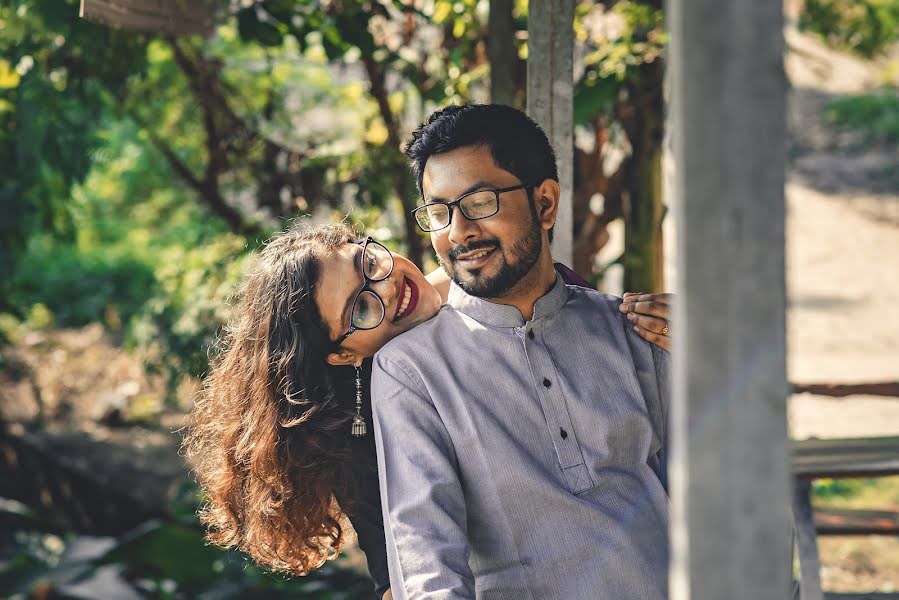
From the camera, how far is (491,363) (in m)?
2.14

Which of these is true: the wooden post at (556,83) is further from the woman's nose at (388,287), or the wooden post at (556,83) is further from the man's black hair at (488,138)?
the woman's nose at (388,287)

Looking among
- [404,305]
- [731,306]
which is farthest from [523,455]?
[731,306]

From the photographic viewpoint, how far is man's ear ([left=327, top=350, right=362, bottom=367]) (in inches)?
90.7

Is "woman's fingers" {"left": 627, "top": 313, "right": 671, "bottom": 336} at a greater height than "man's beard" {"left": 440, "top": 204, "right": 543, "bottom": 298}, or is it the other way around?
"man's beard" {"left": 440, "top": 204, "right": 543, "bottom": 298}

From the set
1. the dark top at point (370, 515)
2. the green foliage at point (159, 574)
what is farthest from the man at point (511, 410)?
the green foliage at point (159, 574)

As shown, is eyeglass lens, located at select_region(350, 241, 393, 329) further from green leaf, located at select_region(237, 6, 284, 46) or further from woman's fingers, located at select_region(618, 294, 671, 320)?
green leaf, located at select_region(237, 6, 284, 46)

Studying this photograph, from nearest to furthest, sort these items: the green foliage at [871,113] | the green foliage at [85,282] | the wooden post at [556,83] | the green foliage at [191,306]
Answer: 1. the wooden post at [556,83]
2. the green foliage at [191,306]
3. the green foliage at [85,282]
4. the green foliage at [871,113]

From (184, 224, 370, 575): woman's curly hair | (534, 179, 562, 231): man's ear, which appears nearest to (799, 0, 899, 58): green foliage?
(534, 179, 562, 231): man's ear

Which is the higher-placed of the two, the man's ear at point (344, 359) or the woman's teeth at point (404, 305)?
the woman's teeth at point (404, 305)

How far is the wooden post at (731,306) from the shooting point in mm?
825

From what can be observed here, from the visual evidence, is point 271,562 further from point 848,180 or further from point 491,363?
point 848,180

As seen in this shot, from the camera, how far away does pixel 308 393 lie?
226 centimetres

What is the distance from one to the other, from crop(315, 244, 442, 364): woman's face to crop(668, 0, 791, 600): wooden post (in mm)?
1460

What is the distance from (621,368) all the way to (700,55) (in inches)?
56.5
